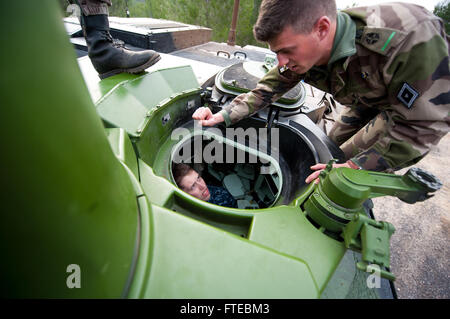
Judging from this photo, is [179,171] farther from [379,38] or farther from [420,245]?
[420,245]

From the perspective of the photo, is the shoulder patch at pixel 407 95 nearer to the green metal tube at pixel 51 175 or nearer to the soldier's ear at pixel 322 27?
the soldier's ear at pixel 322 27

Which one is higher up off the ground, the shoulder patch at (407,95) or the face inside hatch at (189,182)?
the shoulder patch at (407,95)

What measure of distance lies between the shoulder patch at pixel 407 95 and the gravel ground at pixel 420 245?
1.04m

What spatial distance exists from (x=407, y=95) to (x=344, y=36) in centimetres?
51

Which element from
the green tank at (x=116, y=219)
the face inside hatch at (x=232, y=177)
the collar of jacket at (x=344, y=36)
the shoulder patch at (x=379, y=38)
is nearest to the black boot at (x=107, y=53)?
the green tank at (x=116, y=219)

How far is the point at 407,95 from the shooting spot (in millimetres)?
1197

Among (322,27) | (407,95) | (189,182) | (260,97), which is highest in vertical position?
(322,27)

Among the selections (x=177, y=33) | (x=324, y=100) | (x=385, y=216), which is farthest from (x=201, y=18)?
(x=385, y=216)

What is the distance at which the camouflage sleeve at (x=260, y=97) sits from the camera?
5.91 ft

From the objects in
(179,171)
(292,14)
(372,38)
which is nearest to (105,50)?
(179,171)

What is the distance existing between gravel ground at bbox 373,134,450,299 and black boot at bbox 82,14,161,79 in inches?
102

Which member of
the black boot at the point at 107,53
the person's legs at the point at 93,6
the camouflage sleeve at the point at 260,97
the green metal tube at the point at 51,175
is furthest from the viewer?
the camouflage sleeve at the point at 260,97

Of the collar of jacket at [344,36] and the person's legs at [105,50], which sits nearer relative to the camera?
the collar of jacket at [344,36]

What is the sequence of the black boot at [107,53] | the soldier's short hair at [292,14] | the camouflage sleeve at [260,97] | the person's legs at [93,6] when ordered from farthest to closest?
the camouflage sleeve at [260,97] < the black boot at [107,53] < the person's legs at [93,6] < the soldier's short hair at [292,14]
